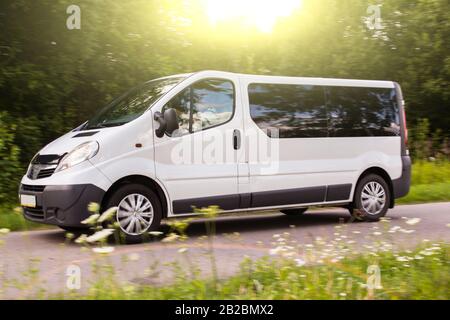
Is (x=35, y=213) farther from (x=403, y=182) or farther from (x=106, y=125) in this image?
(x=403, y=182)

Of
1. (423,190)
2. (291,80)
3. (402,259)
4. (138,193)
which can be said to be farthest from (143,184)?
(423,190)

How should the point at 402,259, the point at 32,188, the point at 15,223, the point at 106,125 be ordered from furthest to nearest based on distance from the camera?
the point at 15,223, the point at 106,125, the point at 32,188, the point at 402,259

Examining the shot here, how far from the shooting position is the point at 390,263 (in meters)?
5.96

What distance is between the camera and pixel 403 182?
35.0ft

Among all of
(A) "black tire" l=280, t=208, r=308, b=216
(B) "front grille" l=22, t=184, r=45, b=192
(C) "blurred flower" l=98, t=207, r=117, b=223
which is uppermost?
(C) "blurred flower" l=98, t=207, r=117, b=223

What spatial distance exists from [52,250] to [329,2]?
1698 centimetres

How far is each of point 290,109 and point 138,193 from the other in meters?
2.62

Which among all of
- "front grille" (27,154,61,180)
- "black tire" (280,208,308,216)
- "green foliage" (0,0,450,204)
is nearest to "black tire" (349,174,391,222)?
"black tire" (280,208,308,216)

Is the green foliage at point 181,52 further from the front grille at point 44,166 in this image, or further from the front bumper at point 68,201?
the front bumper at point 68,201

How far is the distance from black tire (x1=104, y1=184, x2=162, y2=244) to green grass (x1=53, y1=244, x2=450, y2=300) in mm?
2561

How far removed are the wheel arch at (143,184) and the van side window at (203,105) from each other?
66cm

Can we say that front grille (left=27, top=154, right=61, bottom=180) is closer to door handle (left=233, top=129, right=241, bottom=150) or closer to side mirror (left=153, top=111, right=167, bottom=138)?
side mirror (left=153, top=111, right=167, bottom=138)

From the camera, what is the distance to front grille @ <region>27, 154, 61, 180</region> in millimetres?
8102
